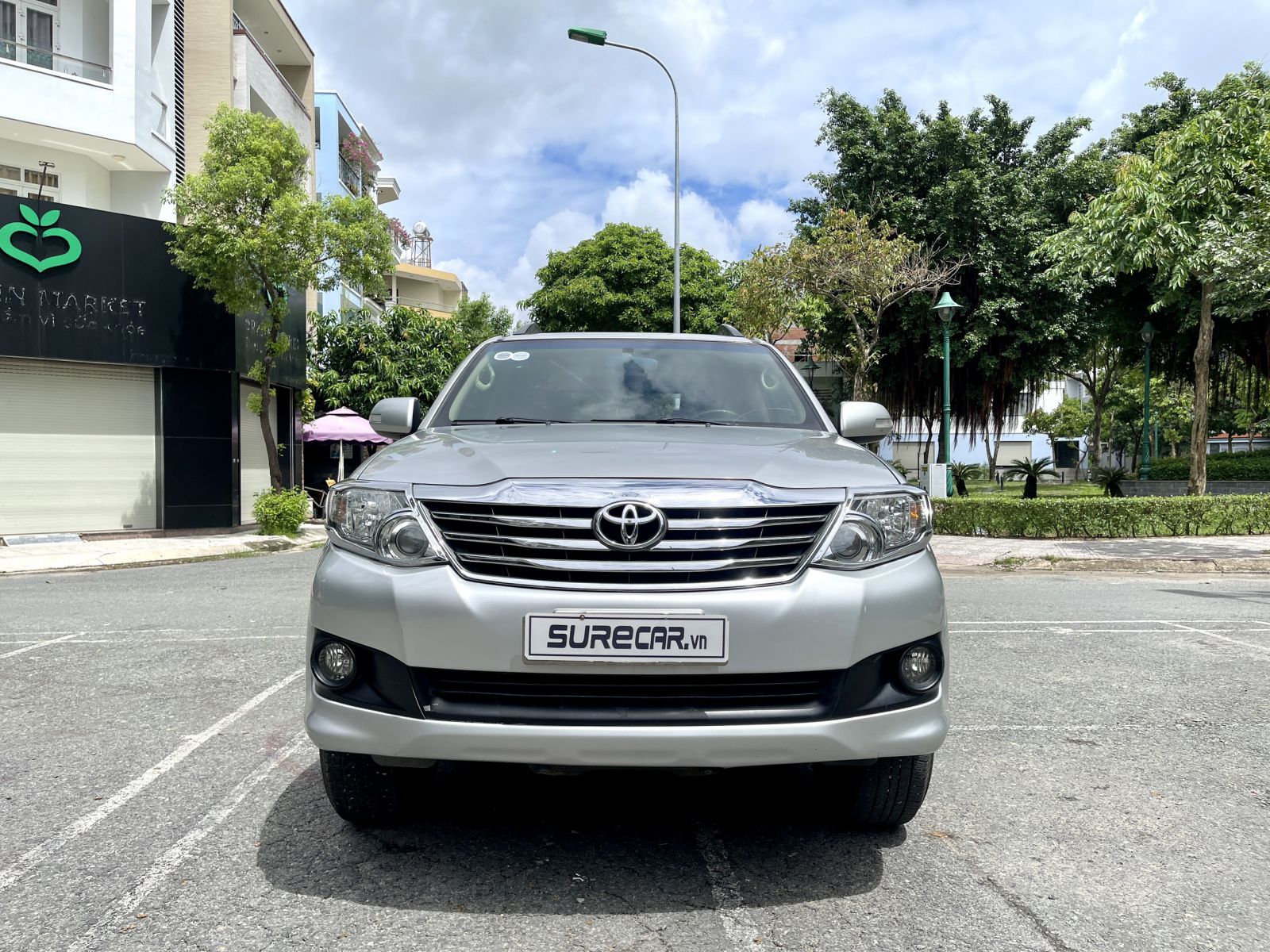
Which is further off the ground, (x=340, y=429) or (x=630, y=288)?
(x=630, y=288)

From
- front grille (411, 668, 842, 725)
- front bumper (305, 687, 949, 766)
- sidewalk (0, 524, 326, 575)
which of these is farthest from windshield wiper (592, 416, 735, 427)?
sidewalk (0, 524, 326, 575)

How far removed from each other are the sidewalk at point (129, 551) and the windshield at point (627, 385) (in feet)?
40.1

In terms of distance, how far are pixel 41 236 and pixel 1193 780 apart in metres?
18.5

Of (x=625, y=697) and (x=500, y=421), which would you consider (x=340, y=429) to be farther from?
(x=625, y=697)

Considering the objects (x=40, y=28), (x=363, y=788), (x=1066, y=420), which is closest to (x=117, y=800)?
(x=363, y=788)

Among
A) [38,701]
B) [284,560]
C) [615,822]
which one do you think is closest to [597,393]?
[615,822]

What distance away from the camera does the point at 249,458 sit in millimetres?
21656

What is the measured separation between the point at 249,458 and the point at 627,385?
1917cm

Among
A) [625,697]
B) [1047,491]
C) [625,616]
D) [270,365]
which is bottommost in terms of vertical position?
[1047,491]

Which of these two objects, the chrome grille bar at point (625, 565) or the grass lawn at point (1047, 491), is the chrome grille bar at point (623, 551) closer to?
the chrome grille bar at point (625, 565)

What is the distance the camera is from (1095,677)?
6.07 m

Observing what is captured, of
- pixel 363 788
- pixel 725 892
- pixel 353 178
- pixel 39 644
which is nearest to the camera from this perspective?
pixel 725 892

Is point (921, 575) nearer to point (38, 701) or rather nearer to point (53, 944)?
point (53, 944)

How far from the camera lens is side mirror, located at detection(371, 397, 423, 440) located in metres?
4.09
